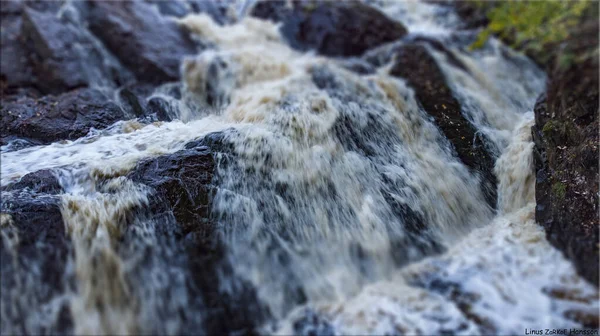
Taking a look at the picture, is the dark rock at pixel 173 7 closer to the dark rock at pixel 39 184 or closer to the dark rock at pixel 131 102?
the dark rock at pixel 131 102

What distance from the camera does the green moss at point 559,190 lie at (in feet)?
11.7

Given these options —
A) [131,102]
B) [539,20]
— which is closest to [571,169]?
[539,20]

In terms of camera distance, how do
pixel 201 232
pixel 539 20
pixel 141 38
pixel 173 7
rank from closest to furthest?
1. pixel 201 232
2. pixel 141 38
3. pixel 539 20
4. pixel 173 7

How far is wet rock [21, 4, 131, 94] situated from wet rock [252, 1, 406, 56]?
3.80 m

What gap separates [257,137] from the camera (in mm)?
4035

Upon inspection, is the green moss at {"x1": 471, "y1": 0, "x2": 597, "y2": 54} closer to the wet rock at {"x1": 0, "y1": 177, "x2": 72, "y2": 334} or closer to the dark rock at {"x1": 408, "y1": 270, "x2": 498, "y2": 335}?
the dark rock at {"x1": 408, "y1": 270, "x2": 498, "y2": 335}

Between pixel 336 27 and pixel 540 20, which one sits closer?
pixel 540 20

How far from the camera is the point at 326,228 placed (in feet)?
11.7

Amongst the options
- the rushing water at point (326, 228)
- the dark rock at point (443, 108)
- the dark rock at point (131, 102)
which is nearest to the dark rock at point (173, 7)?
the dark rock at point (131, 102)

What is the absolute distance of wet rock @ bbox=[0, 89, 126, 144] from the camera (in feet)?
14.3

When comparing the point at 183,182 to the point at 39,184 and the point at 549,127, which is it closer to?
the point at 39,184

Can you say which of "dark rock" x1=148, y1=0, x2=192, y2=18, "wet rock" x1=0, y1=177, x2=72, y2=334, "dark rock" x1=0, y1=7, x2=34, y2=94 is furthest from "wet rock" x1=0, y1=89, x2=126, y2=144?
"dark rock" x1=148, y1=0, x2=192, y2=18

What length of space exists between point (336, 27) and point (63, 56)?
496cm

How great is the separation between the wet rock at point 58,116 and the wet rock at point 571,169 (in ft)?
15.1
